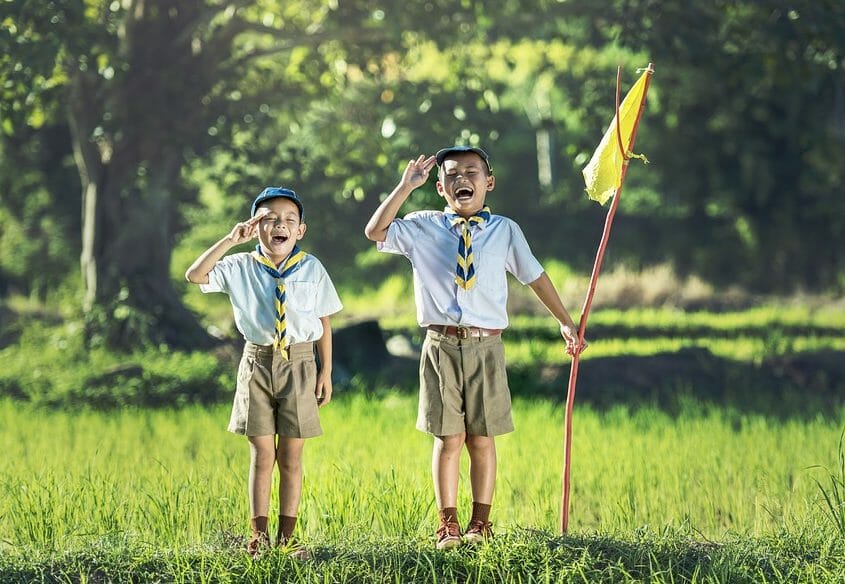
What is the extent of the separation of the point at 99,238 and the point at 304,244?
7.28 meters

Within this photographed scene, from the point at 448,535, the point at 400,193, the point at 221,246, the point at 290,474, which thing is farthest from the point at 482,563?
the point at 221,246

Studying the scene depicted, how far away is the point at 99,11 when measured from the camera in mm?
14336

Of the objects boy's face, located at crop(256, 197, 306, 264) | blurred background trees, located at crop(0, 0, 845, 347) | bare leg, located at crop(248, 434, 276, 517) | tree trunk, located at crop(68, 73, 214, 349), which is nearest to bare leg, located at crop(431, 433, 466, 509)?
bare leg, located at crop(248, 434, 276, 517)

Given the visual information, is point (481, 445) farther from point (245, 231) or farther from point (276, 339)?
point (245, 231)

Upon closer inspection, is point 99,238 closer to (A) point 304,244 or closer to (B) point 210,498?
(A) point 304,244

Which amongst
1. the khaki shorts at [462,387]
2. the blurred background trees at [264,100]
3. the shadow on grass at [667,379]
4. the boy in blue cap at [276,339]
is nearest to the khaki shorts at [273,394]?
the boy in blue cap at [276,339]

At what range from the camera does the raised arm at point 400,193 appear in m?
4.54

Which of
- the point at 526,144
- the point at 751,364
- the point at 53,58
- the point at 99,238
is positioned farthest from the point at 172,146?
the point at 526,144

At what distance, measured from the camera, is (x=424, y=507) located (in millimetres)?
5520

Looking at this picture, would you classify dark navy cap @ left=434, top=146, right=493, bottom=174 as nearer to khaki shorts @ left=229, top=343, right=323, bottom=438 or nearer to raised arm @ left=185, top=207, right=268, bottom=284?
raised arm @ left=185, top=207, right=268, bottom=284

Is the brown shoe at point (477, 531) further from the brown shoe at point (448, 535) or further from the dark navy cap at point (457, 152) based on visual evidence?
the dark navy cap at point (457, 152)

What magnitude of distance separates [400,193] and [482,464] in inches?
39.6

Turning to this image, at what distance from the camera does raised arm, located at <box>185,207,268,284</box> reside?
4527 millimetres

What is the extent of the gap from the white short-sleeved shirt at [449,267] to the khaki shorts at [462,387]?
0.28ft
